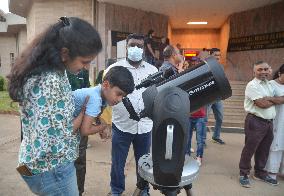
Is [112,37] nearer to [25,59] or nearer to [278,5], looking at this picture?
[278,5]

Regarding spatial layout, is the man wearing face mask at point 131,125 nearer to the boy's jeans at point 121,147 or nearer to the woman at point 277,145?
the boy's jeans at point 121,147

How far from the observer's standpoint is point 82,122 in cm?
160

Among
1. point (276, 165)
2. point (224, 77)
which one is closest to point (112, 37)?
point (276, 165)

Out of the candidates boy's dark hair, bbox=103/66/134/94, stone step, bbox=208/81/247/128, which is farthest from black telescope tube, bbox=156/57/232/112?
stone step, bbox=208/81/247/128

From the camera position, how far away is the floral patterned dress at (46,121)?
135cm

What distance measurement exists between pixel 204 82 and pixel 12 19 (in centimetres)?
2452

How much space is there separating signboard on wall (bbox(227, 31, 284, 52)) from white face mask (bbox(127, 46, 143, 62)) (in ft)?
29.1

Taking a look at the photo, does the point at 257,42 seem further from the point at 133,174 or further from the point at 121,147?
the point at 121,147

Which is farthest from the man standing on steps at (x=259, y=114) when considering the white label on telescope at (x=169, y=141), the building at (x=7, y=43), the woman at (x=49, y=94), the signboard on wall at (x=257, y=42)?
the building at (x=7, y=43)

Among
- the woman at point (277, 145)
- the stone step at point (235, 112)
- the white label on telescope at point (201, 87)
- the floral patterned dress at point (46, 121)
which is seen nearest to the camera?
the floral patterned dress at point (46, 121)

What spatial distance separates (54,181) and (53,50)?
62cm

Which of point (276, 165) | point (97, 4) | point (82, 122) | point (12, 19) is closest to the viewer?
point (82, 122)

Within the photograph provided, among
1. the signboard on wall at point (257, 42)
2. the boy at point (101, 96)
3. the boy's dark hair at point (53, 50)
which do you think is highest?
the signboard on wall at point (257, 42)

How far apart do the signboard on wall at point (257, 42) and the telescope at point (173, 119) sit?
981 centimetres
